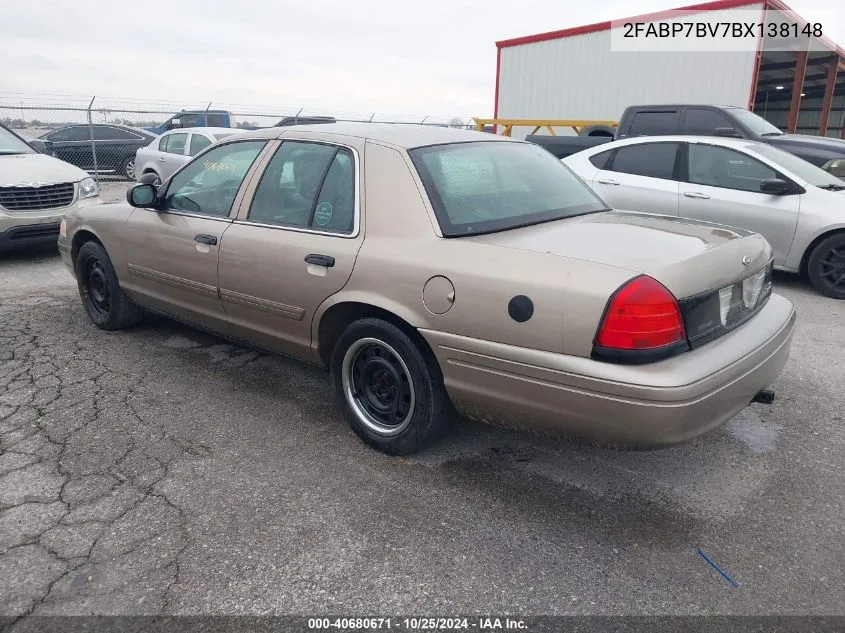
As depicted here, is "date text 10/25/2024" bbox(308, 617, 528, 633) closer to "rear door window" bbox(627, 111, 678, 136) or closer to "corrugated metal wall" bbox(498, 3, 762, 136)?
"rear door window" bbox(627, 111, 678, 136)

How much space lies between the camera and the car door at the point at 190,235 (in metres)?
3.83

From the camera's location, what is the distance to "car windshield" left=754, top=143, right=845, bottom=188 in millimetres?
6398

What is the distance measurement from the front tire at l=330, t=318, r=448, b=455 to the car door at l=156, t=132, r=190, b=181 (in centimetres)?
962

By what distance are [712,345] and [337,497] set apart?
1684mm

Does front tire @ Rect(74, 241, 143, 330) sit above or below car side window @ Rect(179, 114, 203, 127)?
below

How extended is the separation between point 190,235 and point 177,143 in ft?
30.4

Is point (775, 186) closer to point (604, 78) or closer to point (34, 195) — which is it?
point (34, 195)

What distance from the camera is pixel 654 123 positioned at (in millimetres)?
9609

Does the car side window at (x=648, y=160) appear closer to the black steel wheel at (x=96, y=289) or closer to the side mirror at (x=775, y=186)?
the side mirror at (x=775, y=186)

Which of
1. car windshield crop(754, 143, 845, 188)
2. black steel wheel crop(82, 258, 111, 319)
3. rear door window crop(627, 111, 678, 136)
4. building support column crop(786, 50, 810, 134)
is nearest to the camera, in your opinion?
black steel wheel crop(82, 258, 111, 319)

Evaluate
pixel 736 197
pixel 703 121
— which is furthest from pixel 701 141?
pixel 703 121

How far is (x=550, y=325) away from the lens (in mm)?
2467

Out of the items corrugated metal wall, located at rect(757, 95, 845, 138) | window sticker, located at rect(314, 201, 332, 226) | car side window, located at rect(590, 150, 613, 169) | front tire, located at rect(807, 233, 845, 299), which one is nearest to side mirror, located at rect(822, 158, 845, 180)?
front tire, located at rect(807, 233, 845, 299)

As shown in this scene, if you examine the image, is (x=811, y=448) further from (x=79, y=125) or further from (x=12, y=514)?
(x=79, y=125)
